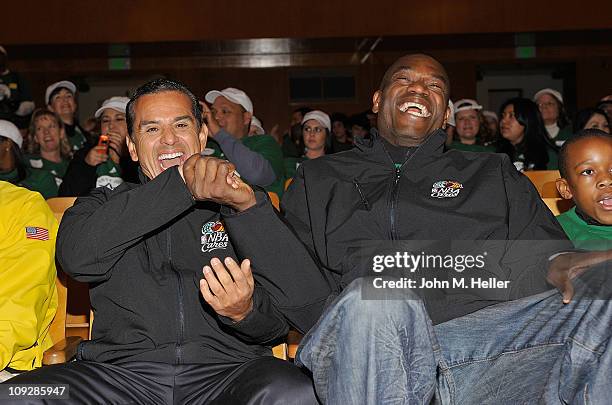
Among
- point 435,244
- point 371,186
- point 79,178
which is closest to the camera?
point 435,244

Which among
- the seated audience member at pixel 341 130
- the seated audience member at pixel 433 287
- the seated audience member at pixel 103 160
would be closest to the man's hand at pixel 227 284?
the seated audience member at pixel 433 287

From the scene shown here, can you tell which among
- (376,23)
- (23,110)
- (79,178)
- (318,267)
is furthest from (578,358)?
(376,23)

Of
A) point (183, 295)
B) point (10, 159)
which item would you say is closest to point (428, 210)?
point (183, 295)

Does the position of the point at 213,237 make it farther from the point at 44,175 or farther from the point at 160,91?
the point at 44,175

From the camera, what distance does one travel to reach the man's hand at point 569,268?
174 centimetres

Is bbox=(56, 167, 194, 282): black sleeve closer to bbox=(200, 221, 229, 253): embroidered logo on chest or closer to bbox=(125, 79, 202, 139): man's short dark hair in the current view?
bbox=(200, 221, 229, 253): embroidered logo on chest

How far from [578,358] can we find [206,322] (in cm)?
90

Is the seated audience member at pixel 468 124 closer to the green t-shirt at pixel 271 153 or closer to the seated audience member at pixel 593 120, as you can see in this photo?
the seated audience member at pixel 593 120

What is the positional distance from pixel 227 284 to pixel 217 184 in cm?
23

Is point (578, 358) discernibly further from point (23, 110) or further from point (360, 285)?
point (23, 110)

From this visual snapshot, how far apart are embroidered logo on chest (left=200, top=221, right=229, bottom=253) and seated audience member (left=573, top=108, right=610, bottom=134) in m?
3.40

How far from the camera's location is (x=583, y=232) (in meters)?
2.32

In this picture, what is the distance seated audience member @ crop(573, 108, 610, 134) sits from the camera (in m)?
4.94

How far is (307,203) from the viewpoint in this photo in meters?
2.29
